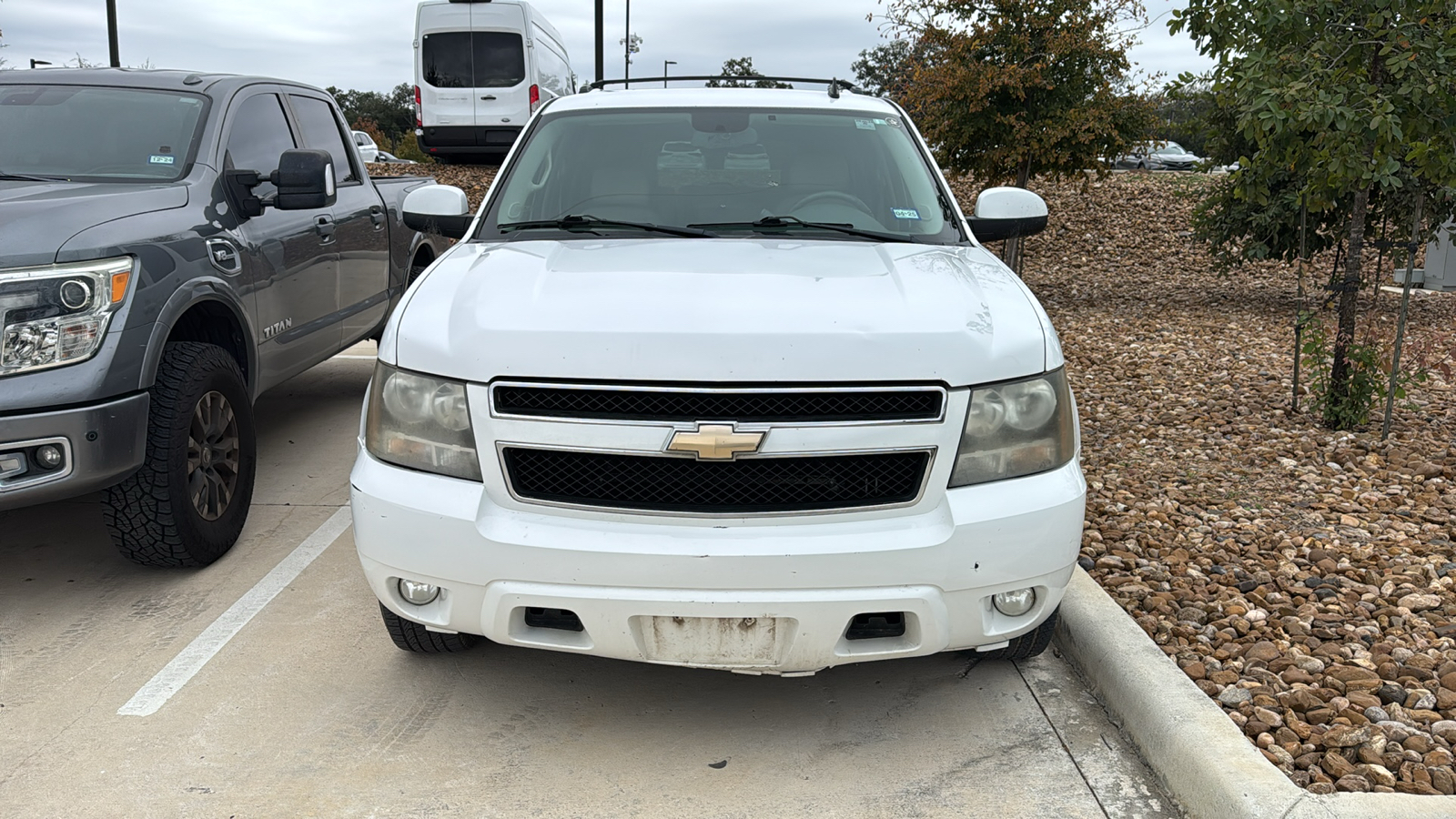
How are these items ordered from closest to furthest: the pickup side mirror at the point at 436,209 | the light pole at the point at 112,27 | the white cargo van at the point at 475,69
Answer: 1. the pickup side mirror at the point at 436,209
2. the white cargo van at the point at 475,69
3. the light pole at the point at 112,27

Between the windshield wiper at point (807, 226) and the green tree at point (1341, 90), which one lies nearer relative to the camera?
the windshield wiper at point (807, 226)

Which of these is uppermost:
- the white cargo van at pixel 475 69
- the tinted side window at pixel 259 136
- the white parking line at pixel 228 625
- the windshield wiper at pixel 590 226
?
the white cargo van at pixel 475 69

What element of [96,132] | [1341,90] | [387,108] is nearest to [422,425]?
[96,132]

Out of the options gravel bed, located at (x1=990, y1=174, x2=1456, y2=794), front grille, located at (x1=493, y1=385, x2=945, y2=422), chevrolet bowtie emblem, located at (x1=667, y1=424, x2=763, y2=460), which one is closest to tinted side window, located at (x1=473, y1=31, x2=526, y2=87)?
gravel bed, located at (x1=990, y1=174, x2=1456, y2=794)

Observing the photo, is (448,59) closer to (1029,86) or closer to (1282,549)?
(1029,86)

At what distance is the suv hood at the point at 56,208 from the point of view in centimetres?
352

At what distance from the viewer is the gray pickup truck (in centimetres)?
351

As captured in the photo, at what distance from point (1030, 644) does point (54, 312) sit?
10.3 ft

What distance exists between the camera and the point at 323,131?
20.2ft

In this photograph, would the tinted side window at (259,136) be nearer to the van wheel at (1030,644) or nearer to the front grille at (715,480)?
the front grille at (715,480)

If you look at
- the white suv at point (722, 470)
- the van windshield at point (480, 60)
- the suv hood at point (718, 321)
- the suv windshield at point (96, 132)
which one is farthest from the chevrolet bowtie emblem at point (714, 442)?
the van windshield at point (480, 60)

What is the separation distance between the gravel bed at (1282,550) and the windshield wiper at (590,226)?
6.29 ft

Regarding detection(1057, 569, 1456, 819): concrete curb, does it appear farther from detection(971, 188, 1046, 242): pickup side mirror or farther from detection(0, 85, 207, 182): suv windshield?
detection(0, 85, 207, 182): suv windshield

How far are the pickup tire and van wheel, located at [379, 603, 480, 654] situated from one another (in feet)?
3.62
